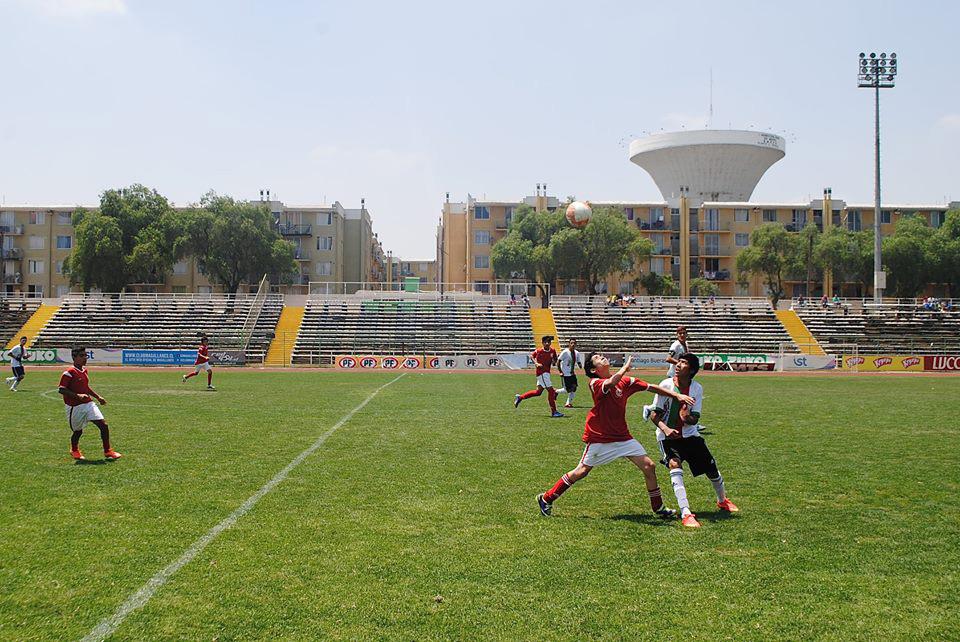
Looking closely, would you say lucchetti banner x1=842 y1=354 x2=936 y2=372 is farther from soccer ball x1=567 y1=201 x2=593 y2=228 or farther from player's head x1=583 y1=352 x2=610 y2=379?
player's head x1=583 y1=352 x2=610 y2=379


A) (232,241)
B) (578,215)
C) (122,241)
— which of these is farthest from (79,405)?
(122,241)

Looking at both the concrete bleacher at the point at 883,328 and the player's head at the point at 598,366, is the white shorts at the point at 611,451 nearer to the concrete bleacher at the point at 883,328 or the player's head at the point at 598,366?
the player's head at the point at 598,366

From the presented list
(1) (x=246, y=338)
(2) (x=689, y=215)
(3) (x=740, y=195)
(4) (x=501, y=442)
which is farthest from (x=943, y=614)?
(3) (x=740, y=195)

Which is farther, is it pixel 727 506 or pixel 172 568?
pixel 727 506

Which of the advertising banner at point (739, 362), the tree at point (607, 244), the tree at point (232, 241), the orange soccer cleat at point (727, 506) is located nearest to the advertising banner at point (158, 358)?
the tree at point (232, 241)

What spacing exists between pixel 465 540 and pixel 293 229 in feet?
241

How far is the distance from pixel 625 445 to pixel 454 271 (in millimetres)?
76153

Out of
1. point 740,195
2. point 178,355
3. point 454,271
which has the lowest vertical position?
point 178,355

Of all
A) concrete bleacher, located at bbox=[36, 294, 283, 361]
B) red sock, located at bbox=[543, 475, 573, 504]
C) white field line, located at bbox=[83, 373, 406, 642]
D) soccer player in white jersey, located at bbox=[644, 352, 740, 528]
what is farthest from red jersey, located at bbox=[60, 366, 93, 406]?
concrete bleacher, located at bbox=[36, 294, 283, 361]

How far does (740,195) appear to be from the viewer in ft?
271

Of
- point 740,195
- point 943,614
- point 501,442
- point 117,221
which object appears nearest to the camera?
point 943,614

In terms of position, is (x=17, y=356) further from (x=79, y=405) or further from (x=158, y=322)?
(x=158, y=322)

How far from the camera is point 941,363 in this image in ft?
143

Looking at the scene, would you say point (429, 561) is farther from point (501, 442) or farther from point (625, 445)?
point (501, 442)
